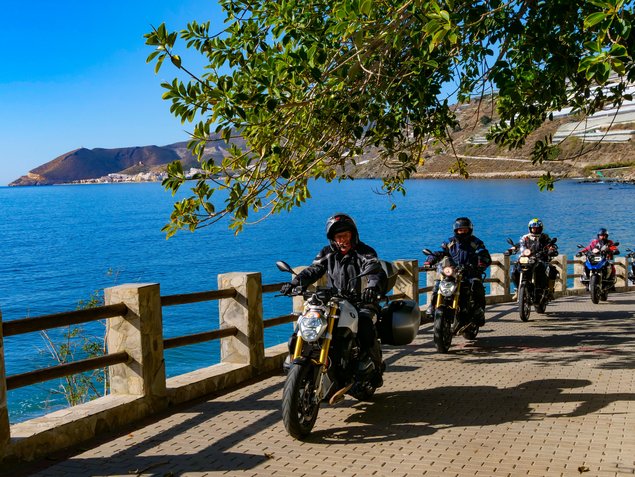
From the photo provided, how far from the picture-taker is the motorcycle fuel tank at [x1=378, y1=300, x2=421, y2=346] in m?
8.04

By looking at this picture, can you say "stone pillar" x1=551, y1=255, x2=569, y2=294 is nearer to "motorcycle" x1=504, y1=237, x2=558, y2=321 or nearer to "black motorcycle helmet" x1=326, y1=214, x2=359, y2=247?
"motorcycle" x1=504, y1=237, x2=558, y2=321

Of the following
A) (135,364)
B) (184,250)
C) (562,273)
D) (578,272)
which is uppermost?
(135,364)

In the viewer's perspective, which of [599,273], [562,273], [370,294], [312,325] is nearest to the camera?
[312,325]

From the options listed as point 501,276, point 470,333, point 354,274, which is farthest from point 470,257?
point 501,276

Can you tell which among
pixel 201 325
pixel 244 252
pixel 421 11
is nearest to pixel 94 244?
pixel 244 252

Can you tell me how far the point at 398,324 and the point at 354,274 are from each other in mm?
770

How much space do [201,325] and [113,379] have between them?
3028cm

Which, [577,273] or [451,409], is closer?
[451,409]

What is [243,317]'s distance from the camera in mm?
9406

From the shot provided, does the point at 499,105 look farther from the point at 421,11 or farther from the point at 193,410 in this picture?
the point at 193,410

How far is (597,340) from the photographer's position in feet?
40.9

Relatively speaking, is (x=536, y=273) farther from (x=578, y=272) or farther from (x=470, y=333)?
(x=578, y=272)

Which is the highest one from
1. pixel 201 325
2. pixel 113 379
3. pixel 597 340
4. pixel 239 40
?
pixel 239 40

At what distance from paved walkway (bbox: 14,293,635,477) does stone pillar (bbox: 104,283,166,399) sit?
0.48m
